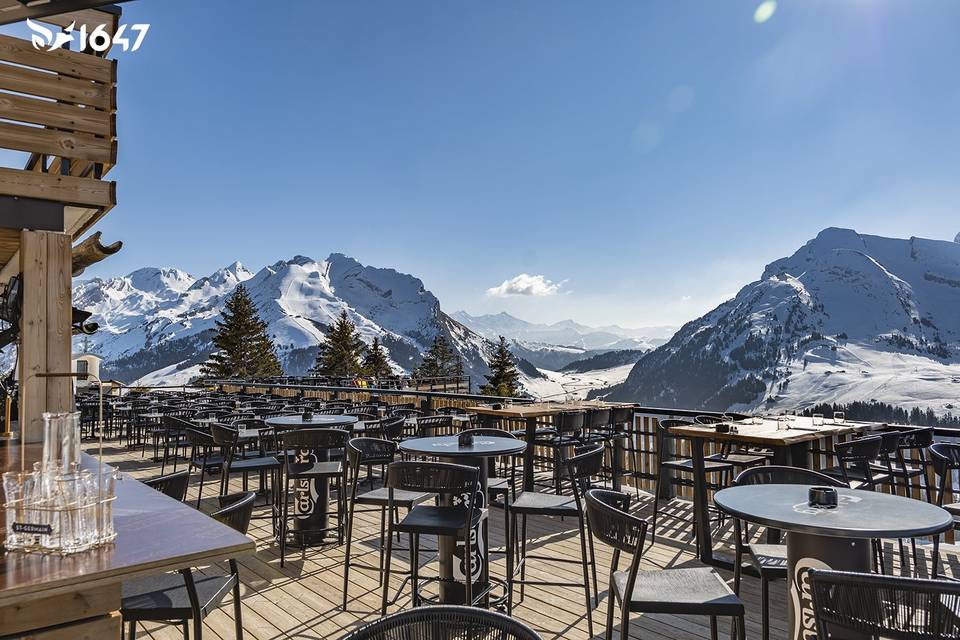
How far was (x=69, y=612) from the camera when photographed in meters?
Result: 1.63

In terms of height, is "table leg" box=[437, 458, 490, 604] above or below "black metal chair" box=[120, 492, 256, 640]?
below

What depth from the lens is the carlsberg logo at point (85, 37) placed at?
466cm

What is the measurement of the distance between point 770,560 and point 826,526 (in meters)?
0.74

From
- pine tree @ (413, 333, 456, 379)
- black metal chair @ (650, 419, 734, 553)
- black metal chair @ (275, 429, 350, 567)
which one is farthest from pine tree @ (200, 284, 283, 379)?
black metal chair @ (650, 419, 734, 553)

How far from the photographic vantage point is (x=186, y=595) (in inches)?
90.4

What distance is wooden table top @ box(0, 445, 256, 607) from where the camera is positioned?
1416 mm

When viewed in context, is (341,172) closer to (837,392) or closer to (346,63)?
(346,63)

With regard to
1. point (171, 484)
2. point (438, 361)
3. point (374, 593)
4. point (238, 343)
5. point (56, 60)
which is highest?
point (56, 60)

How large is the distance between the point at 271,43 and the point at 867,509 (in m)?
17.1

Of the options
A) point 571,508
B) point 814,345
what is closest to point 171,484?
point 571,508

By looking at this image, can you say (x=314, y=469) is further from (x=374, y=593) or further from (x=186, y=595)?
(x=186, y=595)

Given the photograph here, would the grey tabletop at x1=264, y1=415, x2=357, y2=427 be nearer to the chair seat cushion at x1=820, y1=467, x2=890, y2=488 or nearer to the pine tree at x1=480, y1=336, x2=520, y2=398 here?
the chair seat cushion at x1=820, y1=467, x2=890, y2=488

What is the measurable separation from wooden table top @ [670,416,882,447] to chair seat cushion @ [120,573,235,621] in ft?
12.0

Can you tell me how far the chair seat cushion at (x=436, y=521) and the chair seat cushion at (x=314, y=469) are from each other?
144cm
